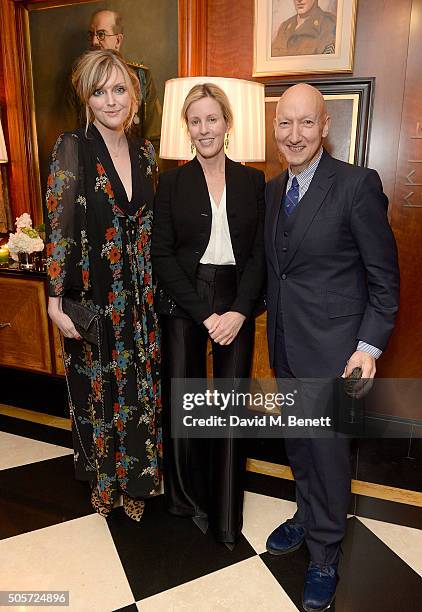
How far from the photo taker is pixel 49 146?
10.3 feet

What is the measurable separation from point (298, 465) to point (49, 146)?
242 centimetres

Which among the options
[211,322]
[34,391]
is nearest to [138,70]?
[211,322]

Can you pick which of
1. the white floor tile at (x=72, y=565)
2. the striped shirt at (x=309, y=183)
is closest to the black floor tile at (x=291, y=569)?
the white floor tile at (x=72, y=565)

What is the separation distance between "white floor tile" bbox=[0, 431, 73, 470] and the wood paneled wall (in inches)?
69.7

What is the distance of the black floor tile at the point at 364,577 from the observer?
1664 millimetres

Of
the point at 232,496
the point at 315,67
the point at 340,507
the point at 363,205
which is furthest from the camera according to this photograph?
the point at 315,67

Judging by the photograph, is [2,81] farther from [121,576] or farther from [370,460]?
[370,460]

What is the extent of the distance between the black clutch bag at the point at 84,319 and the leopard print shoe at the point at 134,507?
0.72 metres

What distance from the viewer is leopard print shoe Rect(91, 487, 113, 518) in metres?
2.02

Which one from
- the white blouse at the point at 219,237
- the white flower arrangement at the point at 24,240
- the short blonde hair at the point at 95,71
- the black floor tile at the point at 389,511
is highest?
the short blonde hair at the point at 95,71

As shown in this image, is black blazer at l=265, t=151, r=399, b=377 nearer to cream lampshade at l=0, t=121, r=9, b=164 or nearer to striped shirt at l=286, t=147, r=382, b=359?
striped shirt at l=286, t=147, r=382, b=359

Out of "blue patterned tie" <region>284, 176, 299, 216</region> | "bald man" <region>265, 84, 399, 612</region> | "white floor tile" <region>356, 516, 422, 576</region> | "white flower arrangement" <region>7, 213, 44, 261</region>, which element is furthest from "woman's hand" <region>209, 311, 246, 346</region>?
"white flower arrangement" <region>7, 213, 44, 261</region>

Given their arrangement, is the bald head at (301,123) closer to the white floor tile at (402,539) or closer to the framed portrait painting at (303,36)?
the framed portrait painting at (303,36)

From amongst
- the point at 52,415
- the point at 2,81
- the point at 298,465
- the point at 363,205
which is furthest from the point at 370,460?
the point at 2,81
